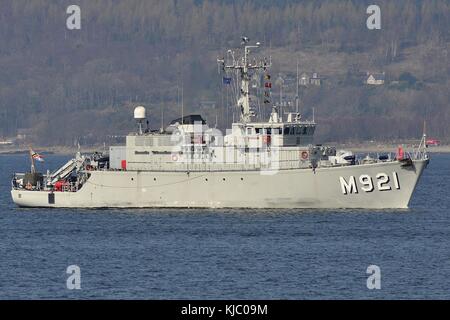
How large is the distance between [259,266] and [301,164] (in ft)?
61.0

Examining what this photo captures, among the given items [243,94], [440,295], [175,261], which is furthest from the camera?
[243,94]

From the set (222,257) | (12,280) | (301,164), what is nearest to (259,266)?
(222,257)

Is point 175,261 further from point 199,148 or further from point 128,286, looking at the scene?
point 199,148

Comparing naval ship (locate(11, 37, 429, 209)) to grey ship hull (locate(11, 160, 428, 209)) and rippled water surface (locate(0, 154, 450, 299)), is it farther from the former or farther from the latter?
rippled water surface (locate(0, 154, 450, 299))

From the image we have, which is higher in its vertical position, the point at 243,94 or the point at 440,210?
the point at 243,94

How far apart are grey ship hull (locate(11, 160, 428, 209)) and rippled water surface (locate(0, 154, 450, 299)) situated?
0.79 m

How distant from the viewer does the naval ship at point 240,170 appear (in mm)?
66312

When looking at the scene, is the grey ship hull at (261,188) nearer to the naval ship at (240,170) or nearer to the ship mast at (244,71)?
the naval ship at (240,170)

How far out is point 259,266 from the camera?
49.3m

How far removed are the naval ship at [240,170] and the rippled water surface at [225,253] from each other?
95 centimetres

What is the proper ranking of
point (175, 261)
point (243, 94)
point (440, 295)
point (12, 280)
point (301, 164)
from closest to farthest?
point (440, 295) → point (12, 280) → point (175, 261) → point (301, 164) → point (243, 94)

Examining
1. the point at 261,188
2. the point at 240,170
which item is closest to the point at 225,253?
the point at 261,188

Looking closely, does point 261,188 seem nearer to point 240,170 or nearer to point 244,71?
point 240,170

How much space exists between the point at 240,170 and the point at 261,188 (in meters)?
1.60
